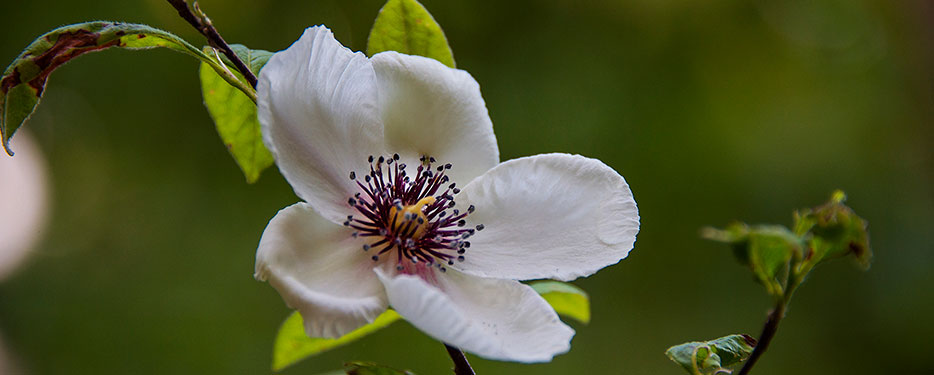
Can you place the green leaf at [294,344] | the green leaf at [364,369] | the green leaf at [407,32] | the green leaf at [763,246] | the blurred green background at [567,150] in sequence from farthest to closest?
the blurred green background at [567,150], the green leaf at [294,344], the green leaf at [407,32], the green leaf at [364,369], the green leaf at [763,246]

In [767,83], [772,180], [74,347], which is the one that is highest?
[767,83]

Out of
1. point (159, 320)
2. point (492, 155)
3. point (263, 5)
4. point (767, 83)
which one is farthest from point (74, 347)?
point (767, 83)

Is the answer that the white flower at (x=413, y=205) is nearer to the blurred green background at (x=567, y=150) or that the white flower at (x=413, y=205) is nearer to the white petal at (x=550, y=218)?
the white petal at (x=550, y=218)

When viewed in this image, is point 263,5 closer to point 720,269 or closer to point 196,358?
point 196,358

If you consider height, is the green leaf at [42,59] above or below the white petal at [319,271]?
above

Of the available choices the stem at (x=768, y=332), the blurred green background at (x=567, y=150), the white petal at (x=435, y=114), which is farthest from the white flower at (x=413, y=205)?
the blurred green background at (x=567, y=150)

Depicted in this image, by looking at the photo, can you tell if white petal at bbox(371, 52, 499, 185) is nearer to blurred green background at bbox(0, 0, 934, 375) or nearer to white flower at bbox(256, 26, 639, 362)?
white flower at bbox(256, 26, 639, 362)
